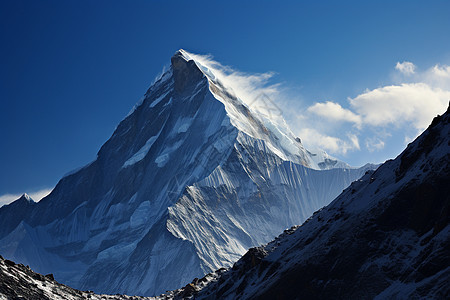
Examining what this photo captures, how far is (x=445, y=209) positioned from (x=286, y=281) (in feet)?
72.1

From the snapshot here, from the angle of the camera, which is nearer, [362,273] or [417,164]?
[362,273]

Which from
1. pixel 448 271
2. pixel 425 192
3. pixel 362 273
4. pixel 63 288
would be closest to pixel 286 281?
pixel 362 273

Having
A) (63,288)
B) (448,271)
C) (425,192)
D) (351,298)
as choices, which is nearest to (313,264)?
(351,298)

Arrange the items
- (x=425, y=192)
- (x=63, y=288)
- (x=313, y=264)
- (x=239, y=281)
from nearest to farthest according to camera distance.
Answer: (x=425, y=192), (x=313, y=264), (x=239, y=281), (x=63, y=288)

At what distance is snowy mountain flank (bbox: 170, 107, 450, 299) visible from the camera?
60.9 m

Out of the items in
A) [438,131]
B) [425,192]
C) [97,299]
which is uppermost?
[97,299]

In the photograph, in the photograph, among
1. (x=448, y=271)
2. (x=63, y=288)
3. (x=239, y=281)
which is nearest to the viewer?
(x=448, y=271)

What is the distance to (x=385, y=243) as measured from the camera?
68.9 metres

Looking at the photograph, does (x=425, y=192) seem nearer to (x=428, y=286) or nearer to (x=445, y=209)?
(x=445, y=209)

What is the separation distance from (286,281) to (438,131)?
A: 2572 cm

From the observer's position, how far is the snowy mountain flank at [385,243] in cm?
6091

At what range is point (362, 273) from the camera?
221 ft

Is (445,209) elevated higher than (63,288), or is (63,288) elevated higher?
(63,288)

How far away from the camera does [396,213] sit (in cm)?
7138
